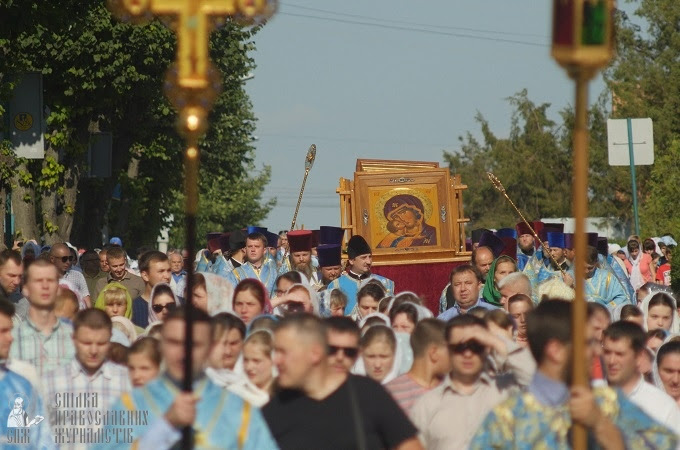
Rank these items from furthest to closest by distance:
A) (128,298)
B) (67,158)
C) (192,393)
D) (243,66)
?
(243,66), (67,158), (128,298), (192,393)

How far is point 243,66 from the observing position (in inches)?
1882

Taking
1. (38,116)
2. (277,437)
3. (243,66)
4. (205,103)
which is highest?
(243,66)

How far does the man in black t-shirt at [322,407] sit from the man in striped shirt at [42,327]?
10.7 ft

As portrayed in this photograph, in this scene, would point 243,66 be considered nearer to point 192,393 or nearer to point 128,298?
point 128,298

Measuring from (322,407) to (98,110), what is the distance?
3338 cm

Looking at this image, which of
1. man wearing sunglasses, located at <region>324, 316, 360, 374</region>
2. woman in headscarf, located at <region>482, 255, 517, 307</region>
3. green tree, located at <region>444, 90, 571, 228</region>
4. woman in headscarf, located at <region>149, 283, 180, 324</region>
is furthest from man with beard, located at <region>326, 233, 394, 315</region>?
green tree, located at <region>444, 90, 571, 228</region>

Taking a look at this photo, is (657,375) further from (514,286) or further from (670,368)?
(514,286)

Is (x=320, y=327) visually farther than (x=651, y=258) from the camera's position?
No

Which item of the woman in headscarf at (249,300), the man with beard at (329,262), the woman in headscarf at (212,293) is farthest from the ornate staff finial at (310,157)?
the woman in headscarf at (249,300)

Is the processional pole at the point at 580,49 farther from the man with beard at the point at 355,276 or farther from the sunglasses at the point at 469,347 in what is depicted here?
the man with beard at the point at 355,276

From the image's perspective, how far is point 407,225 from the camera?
2439 cm

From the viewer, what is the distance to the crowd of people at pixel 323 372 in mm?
7180

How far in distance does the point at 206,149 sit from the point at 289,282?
119 feet

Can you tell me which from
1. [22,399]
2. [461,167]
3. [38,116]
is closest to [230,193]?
[461,167]
